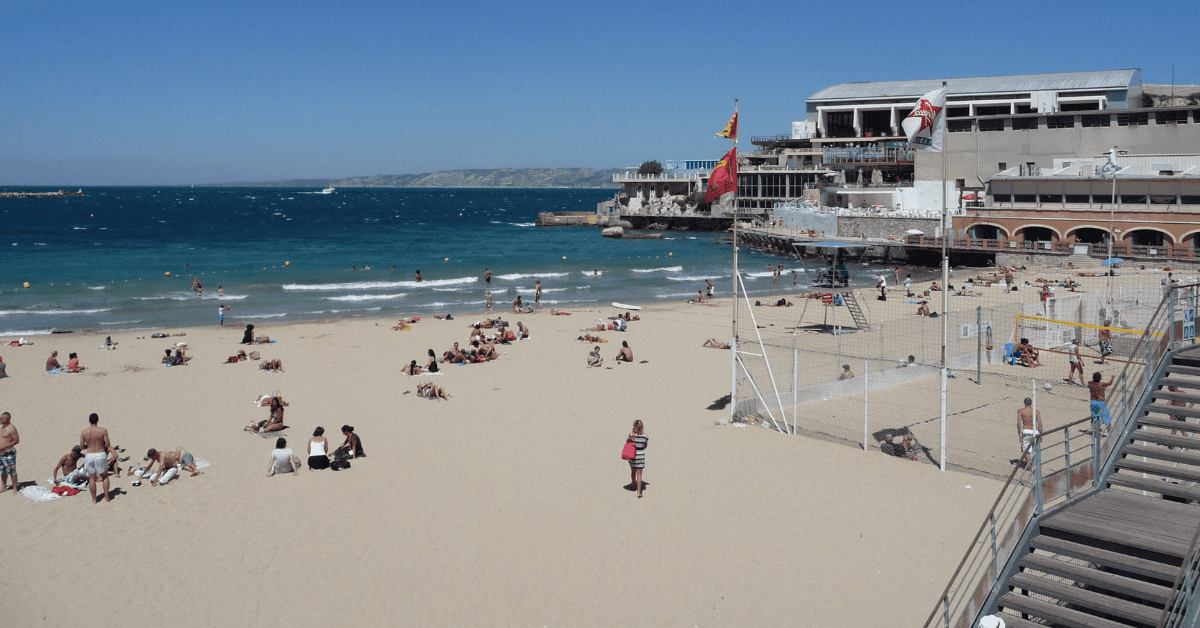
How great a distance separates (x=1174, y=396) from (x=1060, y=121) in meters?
57.4

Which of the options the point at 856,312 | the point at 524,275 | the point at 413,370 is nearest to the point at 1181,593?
the point at 413,370

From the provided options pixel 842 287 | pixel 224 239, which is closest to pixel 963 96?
pixel 842 287

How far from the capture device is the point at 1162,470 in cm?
817

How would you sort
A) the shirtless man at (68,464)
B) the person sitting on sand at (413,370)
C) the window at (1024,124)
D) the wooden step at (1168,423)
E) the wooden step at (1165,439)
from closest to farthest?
1. the wooden step at (1165,439)
2. the wooden step at (1168,423)
3. the shirtless man at (68,464)
4. the person sitting on sand at (413,370)
5. the window at (1024,124)

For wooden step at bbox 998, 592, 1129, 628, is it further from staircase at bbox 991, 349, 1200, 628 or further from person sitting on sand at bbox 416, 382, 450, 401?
person sitting on sand at bbox 416, 382, 450, 401

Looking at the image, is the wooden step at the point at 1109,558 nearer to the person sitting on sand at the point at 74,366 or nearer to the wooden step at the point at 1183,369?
the wooden step at the point at 1183,369

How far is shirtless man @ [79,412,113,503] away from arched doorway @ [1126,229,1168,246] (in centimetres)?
4803

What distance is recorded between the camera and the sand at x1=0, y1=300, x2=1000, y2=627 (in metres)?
9.58

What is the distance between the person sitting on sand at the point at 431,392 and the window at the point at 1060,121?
5388cm

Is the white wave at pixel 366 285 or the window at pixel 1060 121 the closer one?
the white wave at pixel 366 285

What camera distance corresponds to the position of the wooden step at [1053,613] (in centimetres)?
669

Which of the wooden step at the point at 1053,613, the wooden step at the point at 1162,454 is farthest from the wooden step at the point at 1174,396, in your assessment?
the wooden step at the point at 1053,613

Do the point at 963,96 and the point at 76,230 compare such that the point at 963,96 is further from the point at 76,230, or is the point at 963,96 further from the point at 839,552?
the point at 76,230

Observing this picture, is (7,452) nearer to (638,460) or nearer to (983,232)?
(638,460)
